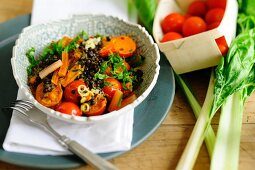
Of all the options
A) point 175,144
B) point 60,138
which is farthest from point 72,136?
point 175,144

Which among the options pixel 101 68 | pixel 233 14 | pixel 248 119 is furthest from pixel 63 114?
pixel 233 14

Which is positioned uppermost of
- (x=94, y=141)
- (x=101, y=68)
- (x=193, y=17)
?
(x=193, y=17)

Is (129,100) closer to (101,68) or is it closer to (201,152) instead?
(101,68)

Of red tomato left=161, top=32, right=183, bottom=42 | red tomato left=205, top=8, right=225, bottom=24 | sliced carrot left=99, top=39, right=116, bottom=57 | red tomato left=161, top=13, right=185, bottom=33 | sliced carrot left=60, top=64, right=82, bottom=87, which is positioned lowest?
sliced carrot left=60, top=64, right=82, bottom=87

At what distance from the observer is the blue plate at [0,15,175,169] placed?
1103mm

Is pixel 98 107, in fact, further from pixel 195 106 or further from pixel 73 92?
pixel 195 106

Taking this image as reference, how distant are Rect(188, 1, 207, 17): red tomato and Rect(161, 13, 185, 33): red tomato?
0.07m

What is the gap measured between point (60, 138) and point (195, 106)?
17.7 inches

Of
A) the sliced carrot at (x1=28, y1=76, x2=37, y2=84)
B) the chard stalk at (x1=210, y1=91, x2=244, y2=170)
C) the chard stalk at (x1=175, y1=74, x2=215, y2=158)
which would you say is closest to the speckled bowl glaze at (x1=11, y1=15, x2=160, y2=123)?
the sliced carrot at (x1=28, y1=76, x2=37, y2=84)

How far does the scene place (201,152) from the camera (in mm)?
1208

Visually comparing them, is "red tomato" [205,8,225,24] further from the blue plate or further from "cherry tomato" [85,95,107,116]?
"cherry tomato" [85,95,107,116]

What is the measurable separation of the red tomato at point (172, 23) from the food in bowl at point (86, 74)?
18 centimetres

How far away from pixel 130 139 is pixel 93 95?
17 centimetres

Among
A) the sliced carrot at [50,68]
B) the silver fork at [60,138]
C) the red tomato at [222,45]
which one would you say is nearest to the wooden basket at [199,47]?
the red tomato at [222,45]
